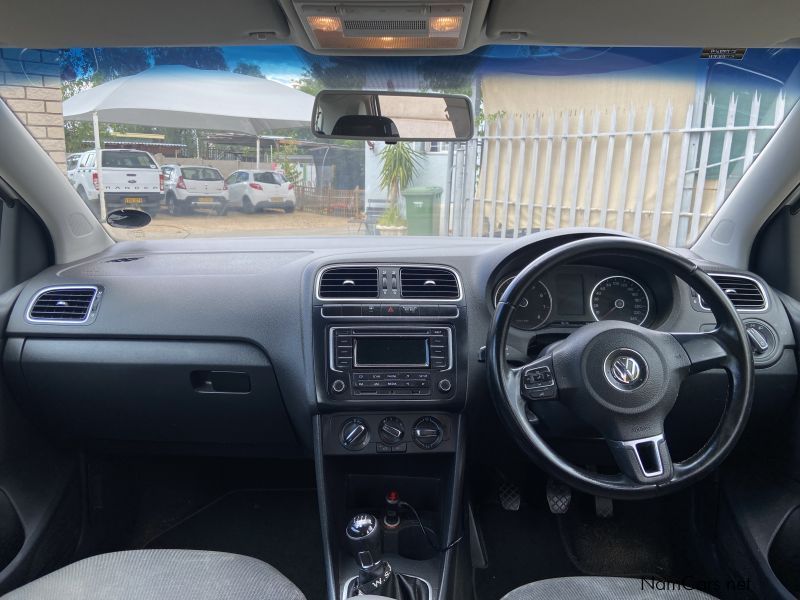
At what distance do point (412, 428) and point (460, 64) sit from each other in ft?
4.30

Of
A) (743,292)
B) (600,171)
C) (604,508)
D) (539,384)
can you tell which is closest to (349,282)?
(539,384)

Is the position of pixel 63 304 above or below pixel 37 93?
below

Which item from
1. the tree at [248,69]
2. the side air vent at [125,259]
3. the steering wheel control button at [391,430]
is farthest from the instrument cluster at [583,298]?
the side air vent at [125,259]

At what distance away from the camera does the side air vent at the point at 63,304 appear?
230 cm

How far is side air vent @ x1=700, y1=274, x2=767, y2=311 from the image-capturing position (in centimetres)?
228

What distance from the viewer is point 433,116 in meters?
2.26

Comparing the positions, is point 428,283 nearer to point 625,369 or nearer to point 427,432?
point 427,432

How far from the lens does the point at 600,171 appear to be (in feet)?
10.8

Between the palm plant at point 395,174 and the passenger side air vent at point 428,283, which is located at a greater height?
the palm plant at point 395,174

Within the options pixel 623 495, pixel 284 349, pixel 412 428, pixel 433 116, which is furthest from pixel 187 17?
pixel 623 495

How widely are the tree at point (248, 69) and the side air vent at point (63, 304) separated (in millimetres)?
1005

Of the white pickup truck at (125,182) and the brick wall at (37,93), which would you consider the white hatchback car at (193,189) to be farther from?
the brick wall at (37,93)

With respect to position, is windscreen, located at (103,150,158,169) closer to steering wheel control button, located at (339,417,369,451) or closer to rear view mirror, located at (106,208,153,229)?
rear view mirror, located at (106,208,153,229)

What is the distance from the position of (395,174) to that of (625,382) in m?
1.53
